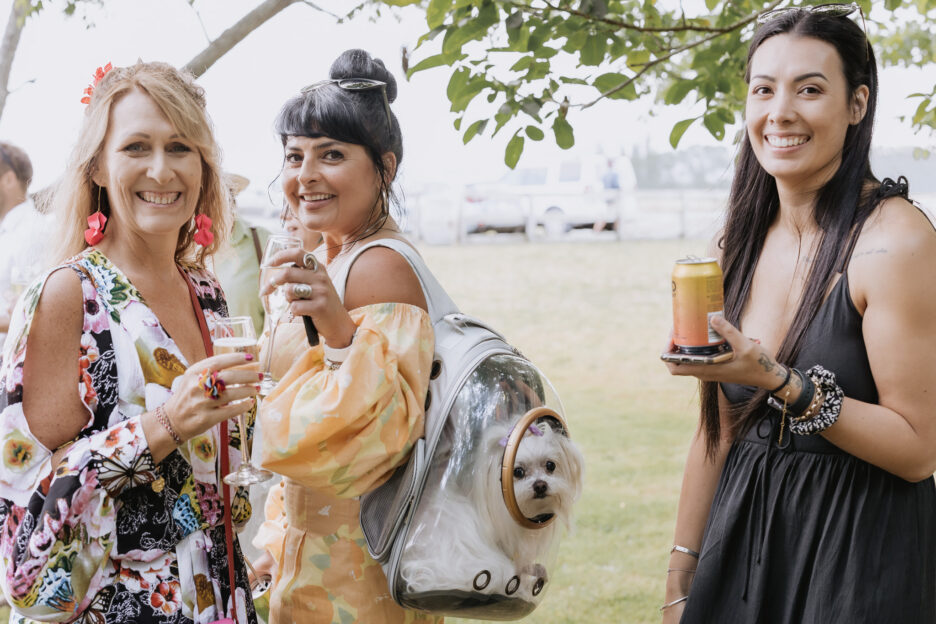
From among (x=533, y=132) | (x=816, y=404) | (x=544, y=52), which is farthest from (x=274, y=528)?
(x=544, y=52)

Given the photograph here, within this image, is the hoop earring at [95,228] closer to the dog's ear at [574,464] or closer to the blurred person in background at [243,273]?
the dog's ear at [574,464]

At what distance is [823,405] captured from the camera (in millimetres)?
1932

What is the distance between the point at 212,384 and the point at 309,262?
36 centimetres

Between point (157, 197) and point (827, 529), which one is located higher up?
point (157, 197)

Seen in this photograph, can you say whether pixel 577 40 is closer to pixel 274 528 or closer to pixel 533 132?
pixel 533 132

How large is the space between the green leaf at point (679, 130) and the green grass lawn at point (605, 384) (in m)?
1.65

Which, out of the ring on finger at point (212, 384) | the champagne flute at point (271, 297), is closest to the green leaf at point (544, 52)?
the champagne flute at point (271, 297)

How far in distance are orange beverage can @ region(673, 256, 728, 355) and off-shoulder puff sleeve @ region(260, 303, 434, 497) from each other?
0.63 metres

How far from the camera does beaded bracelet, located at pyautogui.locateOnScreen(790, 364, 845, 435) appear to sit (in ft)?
6.32

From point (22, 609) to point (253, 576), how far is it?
31.2 inches

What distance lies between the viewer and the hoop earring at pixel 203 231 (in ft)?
7.46

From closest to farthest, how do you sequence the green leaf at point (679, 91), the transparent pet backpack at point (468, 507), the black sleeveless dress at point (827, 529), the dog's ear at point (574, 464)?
the black sleeveless dress at point (827, 529) < the transparent pet backpack at point (468, 507) < the dog's ear at point (574, 464) < the green leaf at point (679, 91)


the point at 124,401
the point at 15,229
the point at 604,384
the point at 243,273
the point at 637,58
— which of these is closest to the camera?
the point at 124,401

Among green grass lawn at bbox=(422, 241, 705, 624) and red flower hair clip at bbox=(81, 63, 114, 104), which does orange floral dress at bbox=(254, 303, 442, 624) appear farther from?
red flower hair clip at bbox=(81, 63, 114, 104)
